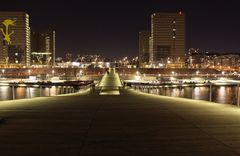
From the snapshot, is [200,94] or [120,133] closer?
[120,133]

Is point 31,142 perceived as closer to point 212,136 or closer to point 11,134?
point 11,134

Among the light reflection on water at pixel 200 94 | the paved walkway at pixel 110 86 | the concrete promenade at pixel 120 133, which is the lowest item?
the light reflection on water at pixel 200 94

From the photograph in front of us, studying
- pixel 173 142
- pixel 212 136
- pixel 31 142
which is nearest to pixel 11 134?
pixel 31 142

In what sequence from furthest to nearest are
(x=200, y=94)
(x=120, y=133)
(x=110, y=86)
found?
(x=200, y=94)
(x=110, y=86)
(x=120, y=133)

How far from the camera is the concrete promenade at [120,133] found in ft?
23.1

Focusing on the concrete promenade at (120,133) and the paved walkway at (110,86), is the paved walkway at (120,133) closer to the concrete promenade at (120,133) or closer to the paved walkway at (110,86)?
the concrete promenade at (120,133)

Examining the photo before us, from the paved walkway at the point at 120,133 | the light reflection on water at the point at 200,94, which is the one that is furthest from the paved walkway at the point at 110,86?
the paved walkway at the point at 120,133

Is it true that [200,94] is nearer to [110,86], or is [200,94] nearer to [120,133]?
[110,86]

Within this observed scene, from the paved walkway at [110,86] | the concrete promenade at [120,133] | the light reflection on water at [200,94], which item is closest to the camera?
the concrete promenade at [120,133]

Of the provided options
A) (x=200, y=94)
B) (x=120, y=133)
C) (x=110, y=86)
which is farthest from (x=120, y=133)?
(x=200, y=94)

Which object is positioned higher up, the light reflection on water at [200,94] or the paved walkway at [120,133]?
the paved walkway at [120,133]

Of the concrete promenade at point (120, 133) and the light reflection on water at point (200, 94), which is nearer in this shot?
the concrete promenade at point (120, 133)

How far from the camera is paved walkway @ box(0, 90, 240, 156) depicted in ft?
23.1

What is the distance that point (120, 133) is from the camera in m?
8.66
